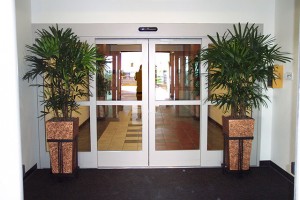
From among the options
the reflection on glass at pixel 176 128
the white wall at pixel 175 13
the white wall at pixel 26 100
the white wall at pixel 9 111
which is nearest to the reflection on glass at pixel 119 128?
the reflection on glass at pixel 176 128

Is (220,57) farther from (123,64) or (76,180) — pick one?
(76,180)

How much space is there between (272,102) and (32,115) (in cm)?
387

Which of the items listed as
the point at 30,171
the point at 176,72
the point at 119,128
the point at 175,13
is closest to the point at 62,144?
the point at 30,171

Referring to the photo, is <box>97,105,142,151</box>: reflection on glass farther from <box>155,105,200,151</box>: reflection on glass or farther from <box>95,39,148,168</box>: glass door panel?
<box>155,105,200,151</box>: reflection on glass

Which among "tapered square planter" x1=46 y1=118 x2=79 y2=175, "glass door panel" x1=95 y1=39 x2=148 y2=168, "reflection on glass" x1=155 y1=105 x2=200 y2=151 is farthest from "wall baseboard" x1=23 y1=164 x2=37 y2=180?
"reflection on glass" x1=155 y1=105 x2=200 y2=151

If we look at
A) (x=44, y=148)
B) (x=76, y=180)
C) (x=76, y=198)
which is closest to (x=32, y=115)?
(x=44, y=148)

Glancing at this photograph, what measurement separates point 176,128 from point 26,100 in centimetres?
247

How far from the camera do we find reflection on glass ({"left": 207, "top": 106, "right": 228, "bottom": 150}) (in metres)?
4.77

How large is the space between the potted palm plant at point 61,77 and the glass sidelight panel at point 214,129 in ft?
6.83

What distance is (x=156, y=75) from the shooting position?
4723 millimetres

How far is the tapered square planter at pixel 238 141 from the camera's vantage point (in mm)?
4121

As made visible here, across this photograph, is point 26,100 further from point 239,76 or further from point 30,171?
point 239,76

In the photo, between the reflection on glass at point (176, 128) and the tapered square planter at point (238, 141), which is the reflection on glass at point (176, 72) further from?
the tapered square planter at point (238, 141)

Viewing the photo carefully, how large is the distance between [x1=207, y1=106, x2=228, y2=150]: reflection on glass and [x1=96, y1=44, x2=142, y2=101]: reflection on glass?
1247 millimetres
